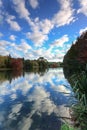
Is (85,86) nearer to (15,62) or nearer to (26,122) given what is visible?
(26,122)

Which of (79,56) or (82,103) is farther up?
(79,56)

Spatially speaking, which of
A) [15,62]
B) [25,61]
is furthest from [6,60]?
[25,61]

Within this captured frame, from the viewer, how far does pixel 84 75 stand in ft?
26.5

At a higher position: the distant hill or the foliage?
the distant hill

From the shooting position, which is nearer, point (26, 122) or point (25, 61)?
point (26, 122)

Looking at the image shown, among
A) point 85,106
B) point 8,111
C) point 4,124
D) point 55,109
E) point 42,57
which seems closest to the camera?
point 85,106

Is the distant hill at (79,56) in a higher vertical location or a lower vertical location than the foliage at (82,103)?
higher

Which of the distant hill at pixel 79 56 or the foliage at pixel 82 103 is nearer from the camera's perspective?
the foliage at pixel 82 103

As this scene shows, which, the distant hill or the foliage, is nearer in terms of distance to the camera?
the foliage

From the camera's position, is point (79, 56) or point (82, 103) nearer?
point (82, 103)

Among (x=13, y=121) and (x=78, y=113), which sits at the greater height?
(x=78, y=113)

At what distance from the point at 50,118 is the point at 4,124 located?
2462mm

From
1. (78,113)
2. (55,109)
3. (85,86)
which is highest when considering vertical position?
(85,86)

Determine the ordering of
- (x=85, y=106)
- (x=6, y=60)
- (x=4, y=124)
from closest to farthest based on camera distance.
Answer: (x=85, y=106), (x=4, y=124), (x=6, y=60)
